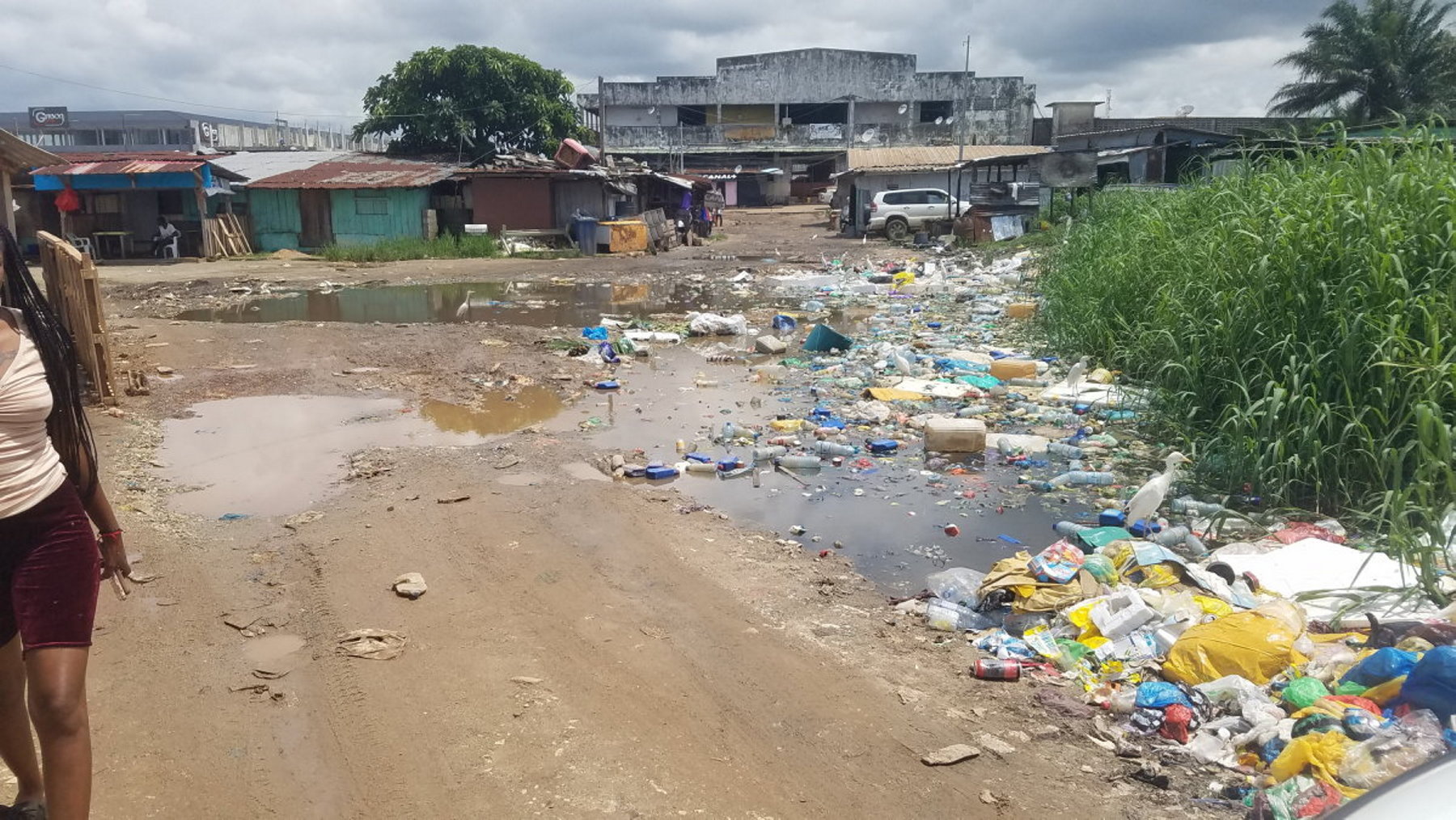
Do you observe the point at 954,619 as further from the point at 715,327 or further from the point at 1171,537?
the point at 715,327

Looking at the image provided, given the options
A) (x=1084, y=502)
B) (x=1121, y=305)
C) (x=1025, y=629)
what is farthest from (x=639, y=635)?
(x=1121, y=305)

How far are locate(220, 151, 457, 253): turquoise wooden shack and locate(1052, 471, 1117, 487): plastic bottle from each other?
20.9 m

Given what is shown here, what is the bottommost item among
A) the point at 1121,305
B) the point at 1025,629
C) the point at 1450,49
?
the point at 1025,629

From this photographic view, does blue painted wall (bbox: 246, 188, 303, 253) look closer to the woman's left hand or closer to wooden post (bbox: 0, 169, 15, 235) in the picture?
wooden post (bbox: 0, 169, 15, 235)

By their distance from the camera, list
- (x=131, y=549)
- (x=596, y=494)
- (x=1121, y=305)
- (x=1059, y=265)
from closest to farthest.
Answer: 1. (x=131, y=549)
2. (x=596, y=494)
3. (x=1121, y=305)
4. (x=1059, y=265)

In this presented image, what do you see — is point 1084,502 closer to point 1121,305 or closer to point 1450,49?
point 1121,305

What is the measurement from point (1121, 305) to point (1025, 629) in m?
5.78

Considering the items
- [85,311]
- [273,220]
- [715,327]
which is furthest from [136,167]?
[85,311]

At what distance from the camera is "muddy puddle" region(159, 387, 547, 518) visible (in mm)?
5602

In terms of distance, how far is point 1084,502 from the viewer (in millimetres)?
5625

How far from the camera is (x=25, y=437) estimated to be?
2.09 meters

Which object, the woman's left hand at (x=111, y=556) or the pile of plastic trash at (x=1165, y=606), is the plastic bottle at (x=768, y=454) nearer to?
the pile of plastic trash at (x=1165, y=606)

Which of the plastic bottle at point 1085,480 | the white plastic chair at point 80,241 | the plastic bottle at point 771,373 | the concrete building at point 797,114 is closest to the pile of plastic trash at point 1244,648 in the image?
the plastic bottle at point 1085,480

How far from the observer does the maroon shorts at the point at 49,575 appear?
205cm
